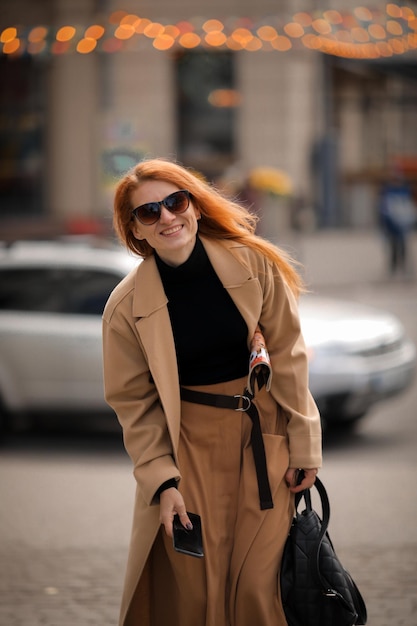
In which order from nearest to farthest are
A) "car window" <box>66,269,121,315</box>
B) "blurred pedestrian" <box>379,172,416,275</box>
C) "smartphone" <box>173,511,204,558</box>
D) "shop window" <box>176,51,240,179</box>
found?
"smartphone" <box>173,511,204,558</box>, "car window" <box>66,269,121,315</box>, "blurred pedestrian" <box>379,172,416,275</box>, "shop window" <box>176,51,240,179</box>

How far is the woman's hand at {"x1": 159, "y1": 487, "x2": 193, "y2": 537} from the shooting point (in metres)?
3.38

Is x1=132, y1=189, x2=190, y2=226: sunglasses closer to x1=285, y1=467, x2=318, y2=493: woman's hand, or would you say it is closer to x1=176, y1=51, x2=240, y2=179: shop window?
x1=285, y1=467, x2=318, y2=493: woman's hand

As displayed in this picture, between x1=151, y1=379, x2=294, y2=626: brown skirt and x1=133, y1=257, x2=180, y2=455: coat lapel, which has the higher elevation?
x1=133, y1=257, x2=180, y2=455: coat lapel

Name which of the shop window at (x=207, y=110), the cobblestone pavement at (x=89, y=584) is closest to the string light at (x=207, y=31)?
the cobblestone pavement at (x=89, y=584)

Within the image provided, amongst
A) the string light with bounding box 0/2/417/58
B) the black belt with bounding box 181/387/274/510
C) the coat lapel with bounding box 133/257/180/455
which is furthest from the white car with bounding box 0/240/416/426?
the coat lapel with bounding box 133/257/180/455

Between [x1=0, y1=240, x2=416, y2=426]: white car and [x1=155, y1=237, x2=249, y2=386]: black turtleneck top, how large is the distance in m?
4.81

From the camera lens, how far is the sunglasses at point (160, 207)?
11.3 feet

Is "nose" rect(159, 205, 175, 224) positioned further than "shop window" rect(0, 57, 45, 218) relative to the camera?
No

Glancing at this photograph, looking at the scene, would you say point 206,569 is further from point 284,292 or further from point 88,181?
point 88,181

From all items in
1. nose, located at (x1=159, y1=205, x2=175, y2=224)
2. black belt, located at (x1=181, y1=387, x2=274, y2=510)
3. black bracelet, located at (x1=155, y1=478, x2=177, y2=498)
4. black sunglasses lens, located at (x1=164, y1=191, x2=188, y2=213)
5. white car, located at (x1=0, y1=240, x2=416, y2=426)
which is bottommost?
white car, located at (x1=0, y1=240, x2=416, y2=426)

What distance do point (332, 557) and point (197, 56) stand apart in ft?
83.5

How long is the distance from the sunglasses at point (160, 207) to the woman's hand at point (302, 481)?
0.89 metres

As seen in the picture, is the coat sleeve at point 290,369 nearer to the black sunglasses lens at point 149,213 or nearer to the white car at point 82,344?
the black sunglasses lens at point 149,213

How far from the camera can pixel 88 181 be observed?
90.9ft
